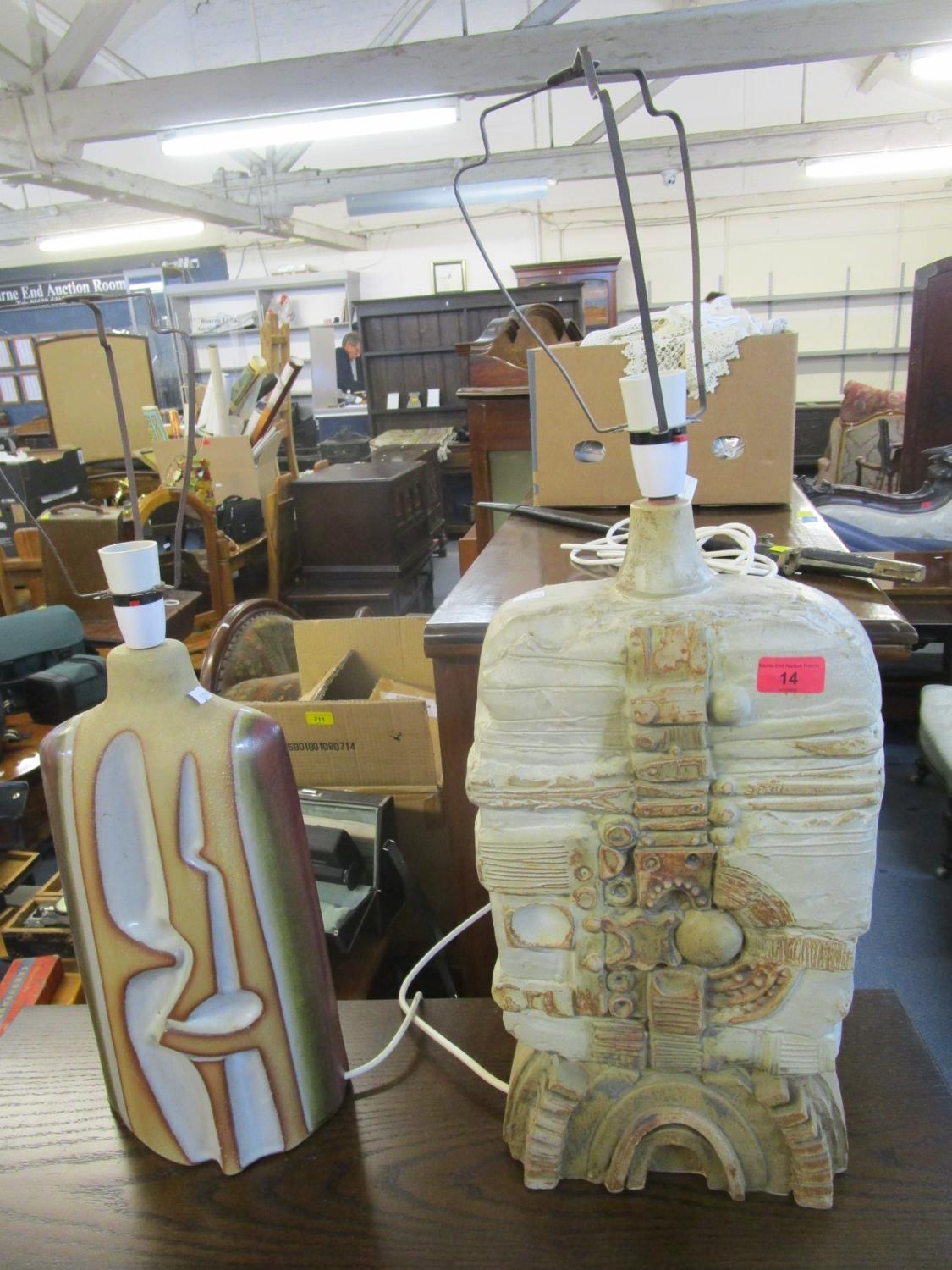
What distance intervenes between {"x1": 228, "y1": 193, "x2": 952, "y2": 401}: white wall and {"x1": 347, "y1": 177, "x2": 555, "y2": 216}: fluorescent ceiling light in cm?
193

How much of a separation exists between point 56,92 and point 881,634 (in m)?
5.03

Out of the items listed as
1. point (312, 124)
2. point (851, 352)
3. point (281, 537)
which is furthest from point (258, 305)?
point (281, 537)

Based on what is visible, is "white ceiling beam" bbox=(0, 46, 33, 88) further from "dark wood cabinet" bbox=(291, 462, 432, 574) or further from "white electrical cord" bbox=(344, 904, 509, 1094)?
"white electrical cord" bbox=(344, 904, 509, 1094)

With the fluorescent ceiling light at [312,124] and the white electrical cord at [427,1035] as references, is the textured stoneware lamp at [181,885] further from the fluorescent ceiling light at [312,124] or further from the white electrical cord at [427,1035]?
the fluorescent ceiling light at [312,124]

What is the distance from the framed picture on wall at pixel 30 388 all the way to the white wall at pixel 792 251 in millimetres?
4340

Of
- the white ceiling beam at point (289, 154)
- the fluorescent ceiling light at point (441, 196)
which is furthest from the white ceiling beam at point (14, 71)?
the white ceiling beam at point (289, 154)

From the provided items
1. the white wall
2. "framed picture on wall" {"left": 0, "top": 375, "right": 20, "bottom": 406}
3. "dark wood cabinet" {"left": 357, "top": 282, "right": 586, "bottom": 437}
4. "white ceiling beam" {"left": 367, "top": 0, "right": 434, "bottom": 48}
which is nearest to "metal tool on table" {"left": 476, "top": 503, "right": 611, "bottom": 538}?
"white ceiling beam" {"left": 367, "top": 0, "right": 434, "bottom": 48}

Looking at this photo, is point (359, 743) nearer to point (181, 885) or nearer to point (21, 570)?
point (181, 885)

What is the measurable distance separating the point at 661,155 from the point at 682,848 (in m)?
7.11

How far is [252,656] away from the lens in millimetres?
1846

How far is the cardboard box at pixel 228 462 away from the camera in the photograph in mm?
3752

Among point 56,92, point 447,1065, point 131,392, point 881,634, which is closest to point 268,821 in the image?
point 447,1065

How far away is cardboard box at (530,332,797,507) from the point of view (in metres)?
1.26

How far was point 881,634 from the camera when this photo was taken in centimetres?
86
